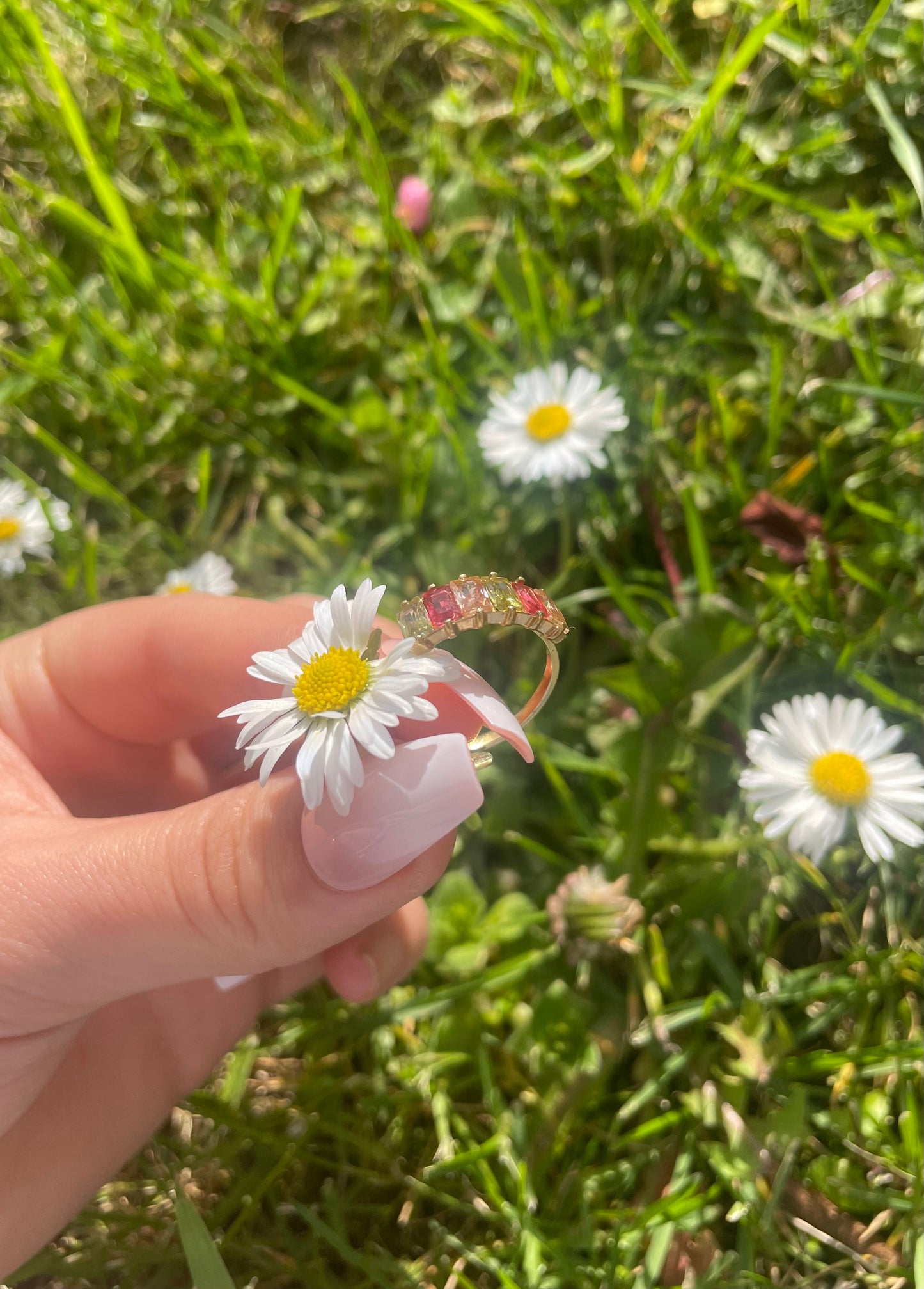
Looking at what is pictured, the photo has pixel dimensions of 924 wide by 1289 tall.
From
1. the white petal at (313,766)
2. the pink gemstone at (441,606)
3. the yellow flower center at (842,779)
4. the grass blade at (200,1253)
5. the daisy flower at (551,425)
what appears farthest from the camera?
the daisy flower at (551,425)

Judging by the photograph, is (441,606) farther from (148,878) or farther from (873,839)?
(873,839)

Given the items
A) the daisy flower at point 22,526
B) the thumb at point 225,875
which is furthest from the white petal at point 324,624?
the daisy flower at point 22,526

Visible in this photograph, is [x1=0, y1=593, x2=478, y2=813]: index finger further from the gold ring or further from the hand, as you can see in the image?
the gold ring

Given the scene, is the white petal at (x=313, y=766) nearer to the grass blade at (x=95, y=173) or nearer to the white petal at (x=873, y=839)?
the white petal at (x=873, y=839)

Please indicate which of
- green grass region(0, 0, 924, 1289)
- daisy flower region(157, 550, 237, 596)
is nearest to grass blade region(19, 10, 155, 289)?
green grass region(0, 0, 924, 1289)

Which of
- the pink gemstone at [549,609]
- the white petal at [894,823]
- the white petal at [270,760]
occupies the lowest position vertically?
the white petal at [270,760]

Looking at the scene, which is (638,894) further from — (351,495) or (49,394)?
(49,394)
